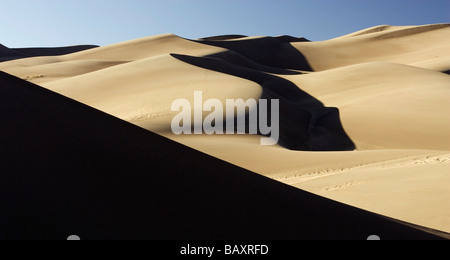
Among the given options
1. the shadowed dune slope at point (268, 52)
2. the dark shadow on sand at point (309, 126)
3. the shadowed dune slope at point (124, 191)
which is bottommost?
the shadowed dune slope at point (124, 191)

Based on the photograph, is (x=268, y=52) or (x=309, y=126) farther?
(x=268, y=52)

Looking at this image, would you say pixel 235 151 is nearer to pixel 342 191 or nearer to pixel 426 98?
pixel 342 191

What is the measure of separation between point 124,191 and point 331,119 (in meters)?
14.0

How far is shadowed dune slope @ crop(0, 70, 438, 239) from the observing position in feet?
8.02

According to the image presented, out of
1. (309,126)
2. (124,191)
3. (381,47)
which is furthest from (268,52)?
(124,191)

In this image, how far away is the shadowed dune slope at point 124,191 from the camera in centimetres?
245

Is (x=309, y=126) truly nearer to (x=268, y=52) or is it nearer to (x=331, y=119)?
(x=331, y=119)

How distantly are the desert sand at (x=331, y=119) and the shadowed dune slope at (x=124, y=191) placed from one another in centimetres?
194

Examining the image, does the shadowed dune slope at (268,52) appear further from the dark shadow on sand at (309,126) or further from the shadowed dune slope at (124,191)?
the shadowed dune slope at (124,191)

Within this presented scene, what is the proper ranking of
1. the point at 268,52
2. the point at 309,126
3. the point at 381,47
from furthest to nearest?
the point at 268,52
the point at 381,47
the point at 309,126

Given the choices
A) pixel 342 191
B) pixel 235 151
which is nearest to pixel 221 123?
pixel 235 151

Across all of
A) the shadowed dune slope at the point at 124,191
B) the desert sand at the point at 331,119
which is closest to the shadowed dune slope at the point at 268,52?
the desert sand at the point at 331,119

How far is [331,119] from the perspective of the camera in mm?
15977

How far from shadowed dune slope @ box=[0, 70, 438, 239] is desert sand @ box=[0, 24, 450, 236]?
6.36 feet
